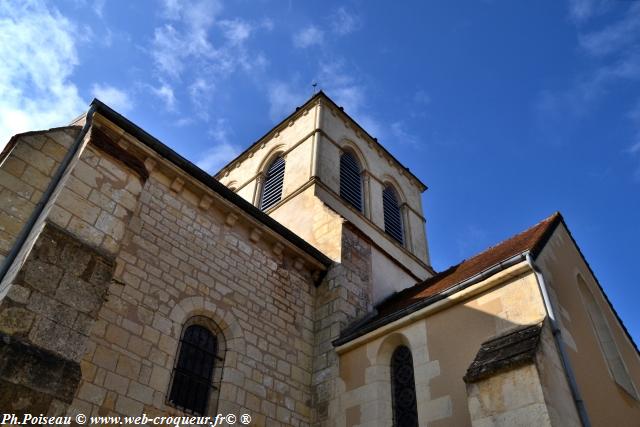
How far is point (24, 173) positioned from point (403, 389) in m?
5.39

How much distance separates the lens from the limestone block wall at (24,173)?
5492mm

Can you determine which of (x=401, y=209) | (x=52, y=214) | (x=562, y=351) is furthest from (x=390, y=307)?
(x=401, y=209)

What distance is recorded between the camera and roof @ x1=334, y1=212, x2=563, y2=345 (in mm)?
7137

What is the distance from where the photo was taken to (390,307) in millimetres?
8984

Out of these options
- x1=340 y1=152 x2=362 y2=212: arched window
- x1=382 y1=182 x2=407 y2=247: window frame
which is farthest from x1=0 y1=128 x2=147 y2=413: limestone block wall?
x1=382 y1=182 x2=407 y2=247: window frame

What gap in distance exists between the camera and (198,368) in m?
6.61

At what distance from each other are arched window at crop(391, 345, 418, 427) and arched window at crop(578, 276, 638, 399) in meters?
2.80

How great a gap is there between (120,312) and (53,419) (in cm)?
204

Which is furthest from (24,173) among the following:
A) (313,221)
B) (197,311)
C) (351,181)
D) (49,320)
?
(351,181)

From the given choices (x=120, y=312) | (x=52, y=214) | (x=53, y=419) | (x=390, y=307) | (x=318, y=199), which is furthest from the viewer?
(x=318, y=199)

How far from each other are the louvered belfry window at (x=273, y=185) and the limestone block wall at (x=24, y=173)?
764cm

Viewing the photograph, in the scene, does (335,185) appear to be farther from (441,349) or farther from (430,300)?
(441,349)

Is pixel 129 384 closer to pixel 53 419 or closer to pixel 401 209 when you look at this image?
pixel 53 419

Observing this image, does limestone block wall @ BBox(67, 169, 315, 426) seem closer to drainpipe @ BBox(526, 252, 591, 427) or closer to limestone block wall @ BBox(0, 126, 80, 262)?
limestone block wall @ BBox(0, 126, 80, 262)
